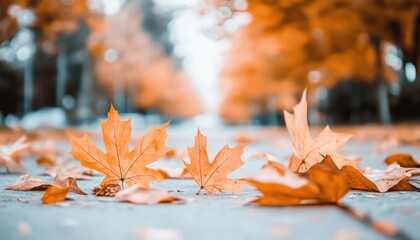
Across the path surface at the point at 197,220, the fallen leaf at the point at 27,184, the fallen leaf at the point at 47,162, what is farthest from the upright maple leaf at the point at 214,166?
the fallen leaf at the point at 47,162

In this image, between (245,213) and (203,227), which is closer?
(203,227)

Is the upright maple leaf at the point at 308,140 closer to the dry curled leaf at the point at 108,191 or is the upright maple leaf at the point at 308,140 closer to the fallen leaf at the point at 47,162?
the dry curled leaf at the point at 108,191

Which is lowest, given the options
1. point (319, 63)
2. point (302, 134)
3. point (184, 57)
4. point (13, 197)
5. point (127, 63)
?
point (13, 197)

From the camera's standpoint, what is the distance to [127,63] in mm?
23812

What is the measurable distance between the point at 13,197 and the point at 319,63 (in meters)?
9.57

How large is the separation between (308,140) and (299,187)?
36 cm

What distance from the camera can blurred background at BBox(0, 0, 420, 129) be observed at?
6.24 m

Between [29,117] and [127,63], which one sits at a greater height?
[127,63]

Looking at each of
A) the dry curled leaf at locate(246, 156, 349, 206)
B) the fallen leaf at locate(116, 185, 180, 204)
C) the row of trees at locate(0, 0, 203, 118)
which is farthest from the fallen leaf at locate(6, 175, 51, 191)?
the row of trees at locate(0, 0, 203, 118)

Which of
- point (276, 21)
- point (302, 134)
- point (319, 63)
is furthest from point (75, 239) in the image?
point (319, 63)

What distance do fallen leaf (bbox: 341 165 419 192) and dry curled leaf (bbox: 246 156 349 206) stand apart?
33cm

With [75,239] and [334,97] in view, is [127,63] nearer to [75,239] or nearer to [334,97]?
[334,97]

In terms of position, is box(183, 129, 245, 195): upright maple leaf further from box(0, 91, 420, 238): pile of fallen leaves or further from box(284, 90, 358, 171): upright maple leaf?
box(284, 90, 358, 171): upright maple leaf

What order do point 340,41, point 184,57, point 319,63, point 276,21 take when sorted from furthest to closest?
point 184,57 → point 319,63 → point 340,41 → point 276,21
